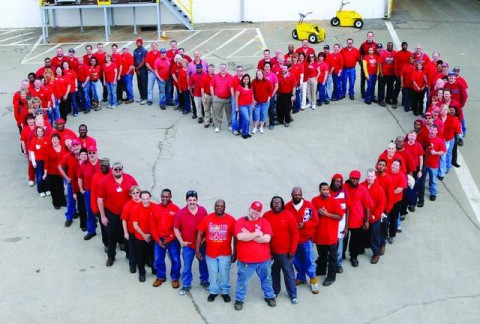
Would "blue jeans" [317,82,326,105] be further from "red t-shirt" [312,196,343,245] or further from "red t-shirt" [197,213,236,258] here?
"red t-shirt" [197,213,236,258]

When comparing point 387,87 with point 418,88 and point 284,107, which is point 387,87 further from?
point 284,107

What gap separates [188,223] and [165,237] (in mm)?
447

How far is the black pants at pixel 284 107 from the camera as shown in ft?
46.3

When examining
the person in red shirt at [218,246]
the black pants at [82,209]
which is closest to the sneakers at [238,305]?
the person in red shirt at [218,246]

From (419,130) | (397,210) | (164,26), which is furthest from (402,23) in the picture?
(397,210)

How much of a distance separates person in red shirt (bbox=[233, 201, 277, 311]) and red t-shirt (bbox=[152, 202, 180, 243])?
975 mm

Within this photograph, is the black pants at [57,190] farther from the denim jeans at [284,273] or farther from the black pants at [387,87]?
the black pants at [387,87]

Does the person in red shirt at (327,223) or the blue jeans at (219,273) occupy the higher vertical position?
the person in red shirt at (327,223)

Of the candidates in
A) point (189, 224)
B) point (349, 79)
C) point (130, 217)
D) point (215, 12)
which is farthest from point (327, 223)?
point (215, 12)

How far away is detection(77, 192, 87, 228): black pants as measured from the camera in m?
9.94

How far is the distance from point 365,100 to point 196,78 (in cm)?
476

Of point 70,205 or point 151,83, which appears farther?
point 151,83

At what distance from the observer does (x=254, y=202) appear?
7844 mm

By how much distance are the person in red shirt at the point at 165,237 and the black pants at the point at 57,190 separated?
2978mm
